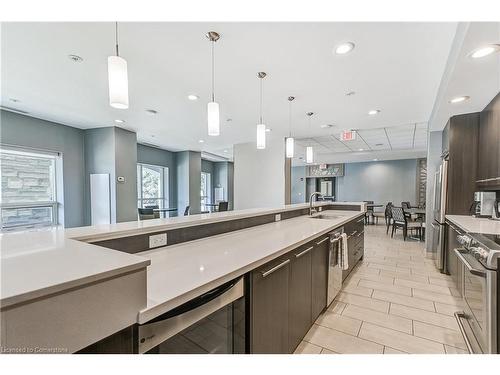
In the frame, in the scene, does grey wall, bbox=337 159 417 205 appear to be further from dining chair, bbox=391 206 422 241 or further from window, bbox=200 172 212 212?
window, bbox=200 172 212 212

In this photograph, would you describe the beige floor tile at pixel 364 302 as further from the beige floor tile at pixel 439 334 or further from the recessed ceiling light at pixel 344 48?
the recessed ceiling light at pixel 344 48

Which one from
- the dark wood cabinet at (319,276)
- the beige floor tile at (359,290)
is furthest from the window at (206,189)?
the dark wood cabinet at (319,276)

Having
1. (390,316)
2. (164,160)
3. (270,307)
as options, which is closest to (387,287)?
(390,316)

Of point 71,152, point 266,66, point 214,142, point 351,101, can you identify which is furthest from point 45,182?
point 351,101

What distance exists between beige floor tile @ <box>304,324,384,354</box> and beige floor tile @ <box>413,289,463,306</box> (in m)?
1.39

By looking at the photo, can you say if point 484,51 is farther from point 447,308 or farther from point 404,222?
point 404,222

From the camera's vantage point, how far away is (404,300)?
8.79 ft

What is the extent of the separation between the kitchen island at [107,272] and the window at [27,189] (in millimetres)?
4715

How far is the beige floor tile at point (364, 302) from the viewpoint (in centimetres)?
252

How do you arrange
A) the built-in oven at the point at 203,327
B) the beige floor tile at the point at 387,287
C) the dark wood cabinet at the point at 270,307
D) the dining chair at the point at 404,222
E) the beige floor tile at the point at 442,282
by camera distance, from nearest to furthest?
the built-in oven at the point at 203,327 → the dark wood cabinet at the point at 270,307 → the beige floor tile at the point at 387,287 → the beige floor tile at the point at 442,282 → the dining chair at the point at 404,222

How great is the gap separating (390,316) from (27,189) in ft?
21.9
